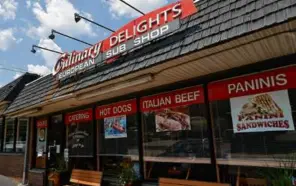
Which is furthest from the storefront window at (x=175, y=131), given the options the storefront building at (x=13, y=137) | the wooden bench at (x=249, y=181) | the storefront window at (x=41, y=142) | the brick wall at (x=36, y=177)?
the storefront building at (x=13, y=137)

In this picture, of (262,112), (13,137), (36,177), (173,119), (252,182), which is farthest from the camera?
(13,137)

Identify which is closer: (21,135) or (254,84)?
(254,84)

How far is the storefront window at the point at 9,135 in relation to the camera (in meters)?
12.7

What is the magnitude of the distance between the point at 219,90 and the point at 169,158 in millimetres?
1876

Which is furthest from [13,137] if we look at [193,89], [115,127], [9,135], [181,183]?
[193,89]

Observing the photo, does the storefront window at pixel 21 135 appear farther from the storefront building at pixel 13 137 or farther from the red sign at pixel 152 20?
the red sign at pixel 152 20

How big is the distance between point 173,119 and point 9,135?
32.8 ft

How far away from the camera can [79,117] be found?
28.1 ft

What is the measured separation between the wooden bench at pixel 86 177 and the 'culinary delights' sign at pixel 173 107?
227 cm

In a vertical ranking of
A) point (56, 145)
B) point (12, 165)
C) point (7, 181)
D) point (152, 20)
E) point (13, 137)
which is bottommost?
point (7, 181)

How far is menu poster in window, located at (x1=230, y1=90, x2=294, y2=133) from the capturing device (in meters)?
4.41

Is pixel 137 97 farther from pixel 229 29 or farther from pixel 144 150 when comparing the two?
pixel 229 29

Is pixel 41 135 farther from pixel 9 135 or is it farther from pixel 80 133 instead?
pixel 9 135

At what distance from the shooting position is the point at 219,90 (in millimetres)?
5234
